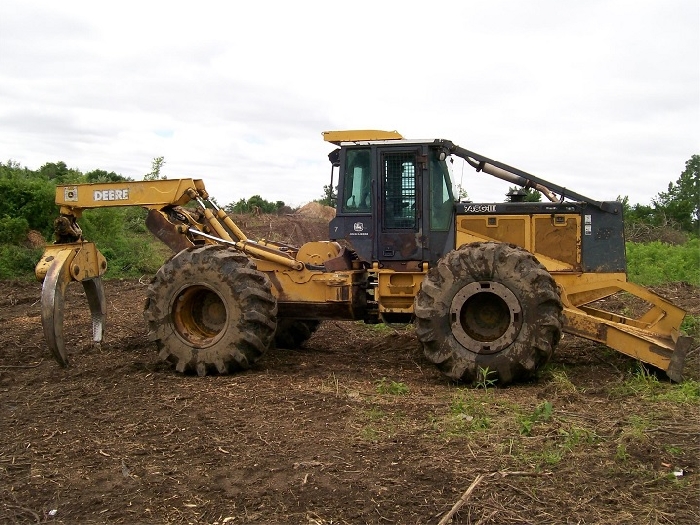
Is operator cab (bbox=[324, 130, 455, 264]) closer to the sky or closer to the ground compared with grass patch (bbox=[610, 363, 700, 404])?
closer to the sky

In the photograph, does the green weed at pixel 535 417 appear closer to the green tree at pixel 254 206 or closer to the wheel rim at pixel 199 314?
the wheel rim at pixel 199 314

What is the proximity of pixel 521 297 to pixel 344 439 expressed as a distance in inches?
101

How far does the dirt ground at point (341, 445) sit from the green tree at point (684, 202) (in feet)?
65.4

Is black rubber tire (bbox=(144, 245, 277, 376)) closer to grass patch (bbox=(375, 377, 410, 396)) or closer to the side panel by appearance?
grass patch (bbox=(375, 377, 410, 396))

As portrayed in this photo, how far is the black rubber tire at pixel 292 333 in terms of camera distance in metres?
9.30

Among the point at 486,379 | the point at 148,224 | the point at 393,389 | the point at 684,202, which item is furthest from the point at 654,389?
the point at 684,202

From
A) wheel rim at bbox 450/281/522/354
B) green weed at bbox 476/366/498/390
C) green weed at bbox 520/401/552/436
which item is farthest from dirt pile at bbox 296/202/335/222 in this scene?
green weed at bbox 520/401/552/436

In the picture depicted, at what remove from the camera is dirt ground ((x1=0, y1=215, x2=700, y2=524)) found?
13.6 ft

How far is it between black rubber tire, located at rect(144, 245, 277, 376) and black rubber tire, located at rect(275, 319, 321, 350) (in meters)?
1.25

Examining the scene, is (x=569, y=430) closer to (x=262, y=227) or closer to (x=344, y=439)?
(x=344, y=439)

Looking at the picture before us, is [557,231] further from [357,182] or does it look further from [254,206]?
[254,206]

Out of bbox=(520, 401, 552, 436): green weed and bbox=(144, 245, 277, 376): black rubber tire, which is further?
bbox=(144, 245, 277, 376): black rubber tire

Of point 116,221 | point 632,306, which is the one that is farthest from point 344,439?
point 116,221

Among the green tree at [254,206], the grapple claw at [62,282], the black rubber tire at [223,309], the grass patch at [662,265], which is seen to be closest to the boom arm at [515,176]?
the black rubber tire at [223,309]
